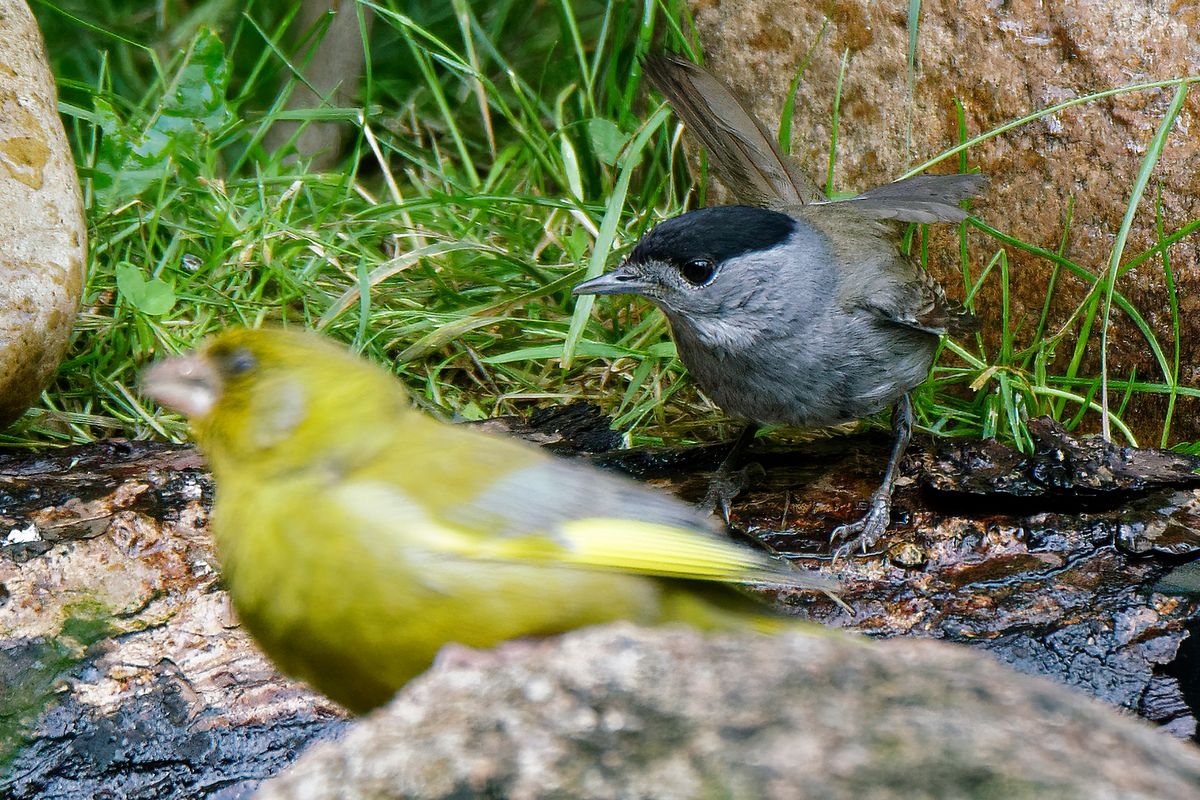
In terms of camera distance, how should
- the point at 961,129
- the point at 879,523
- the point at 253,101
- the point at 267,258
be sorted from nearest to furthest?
the point at 879,523
the point at 961,129
the point at 267,258
the point at 253,101

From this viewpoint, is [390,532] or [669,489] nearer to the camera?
[390,532]

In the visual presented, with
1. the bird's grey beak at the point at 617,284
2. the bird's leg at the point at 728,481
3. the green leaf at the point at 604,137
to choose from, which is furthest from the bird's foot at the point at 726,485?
the green leaf at the point at 604,137

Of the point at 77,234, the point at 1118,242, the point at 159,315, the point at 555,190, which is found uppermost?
the point at 1118,242

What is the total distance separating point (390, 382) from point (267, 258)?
3015 mm

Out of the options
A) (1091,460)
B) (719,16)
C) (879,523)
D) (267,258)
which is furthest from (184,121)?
(1091,460)

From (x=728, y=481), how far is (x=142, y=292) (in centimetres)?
237

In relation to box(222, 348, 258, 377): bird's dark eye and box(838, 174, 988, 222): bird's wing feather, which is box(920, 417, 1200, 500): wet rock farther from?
box(222, 348, 258, 377): bird's dark eye

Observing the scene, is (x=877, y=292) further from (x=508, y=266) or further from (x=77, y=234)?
(x=77, y=234)

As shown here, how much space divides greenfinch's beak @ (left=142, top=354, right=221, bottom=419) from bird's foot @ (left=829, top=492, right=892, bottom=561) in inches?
78.4

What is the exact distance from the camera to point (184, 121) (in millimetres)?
5598

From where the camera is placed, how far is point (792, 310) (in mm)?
4445

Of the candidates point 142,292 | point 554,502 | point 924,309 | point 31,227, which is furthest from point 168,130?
point 554,502

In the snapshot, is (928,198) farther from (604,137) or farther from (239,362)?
(239,362)

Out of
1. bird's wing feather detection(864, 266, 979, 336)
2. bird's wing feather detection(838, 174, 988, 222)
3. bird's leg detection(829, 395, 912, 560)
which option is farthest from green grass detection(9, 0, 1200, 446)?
bird's leg detection(829, 395, 912, 560)
